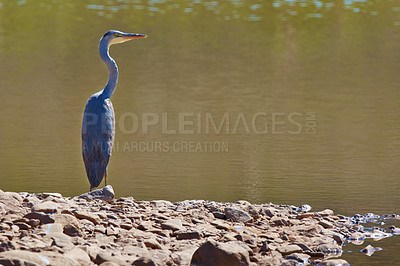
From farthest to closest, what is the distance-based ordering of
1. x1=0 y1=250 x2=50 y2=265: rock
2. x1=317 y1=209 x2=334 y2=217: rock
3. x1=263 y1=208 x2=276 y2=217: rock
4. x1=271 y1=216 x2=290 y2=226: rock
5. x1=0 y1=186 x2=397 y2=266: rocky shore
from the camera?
x1=317 y1=209 x2=334 y2=217: rock < x1=263 y1=208 x2=276 y2=217: rock < x1=271 y1=216 x2=290 y2=226: rock < x1=0 y1=186 x2=397 y2=266: rocky shore < x1=0 y1=250 x2=50 y2=265: rock

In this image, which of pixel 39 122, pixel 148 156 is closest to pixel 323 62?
pixel 39 122

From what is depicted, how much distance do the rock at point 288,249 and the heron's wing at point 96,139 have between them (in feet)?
12.2

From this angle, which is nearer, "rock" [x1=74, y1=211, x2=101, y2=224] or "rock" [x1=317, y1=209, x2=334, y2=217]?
"rock" [x1=74, y1=211, x2=101, y2=224]

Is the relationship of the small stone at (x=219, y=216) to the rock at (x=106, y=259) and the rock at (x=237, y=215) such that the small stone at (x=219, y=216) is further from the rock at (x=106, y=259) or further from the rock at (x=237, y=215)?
the rock at (x=106, y=259)

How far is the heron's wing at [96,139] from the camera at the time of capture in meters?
11.6

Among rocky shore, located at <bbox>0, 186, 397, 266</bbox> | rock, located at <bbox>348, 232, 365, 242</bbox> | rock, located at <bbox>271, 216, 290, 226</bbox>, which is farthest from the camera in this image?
rock, located at <bbox>271, 216, 290, 226</bbox>

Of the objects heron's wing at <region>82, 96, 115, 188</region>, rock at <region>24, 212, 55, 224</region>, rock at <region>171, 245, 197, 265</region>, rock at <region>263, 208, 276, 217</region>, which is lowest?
rock at <region>263, 208, 276, 217</region>

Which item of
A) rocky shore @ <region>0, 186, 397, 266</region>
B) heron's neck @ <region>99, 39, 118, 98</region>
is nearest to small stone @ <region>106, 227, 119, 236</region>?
rocky shore @ <region>0, 186, 397, 266</region>

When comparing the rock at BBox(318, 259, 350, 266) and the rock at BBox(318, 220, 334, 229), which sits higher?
the rock at BBox(318, 220, 334, 229)

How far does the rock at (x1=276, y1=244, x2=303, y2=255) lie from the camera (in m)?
8.96

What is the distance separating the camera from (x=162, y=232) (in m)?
9.02

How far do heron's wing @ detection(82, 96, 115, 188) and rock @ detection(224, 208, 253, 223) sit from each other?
2600 mm

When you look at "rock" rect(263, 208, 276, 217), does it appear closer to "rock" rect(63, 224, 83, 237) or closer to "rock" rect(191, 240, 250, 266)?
"rock" rect(191, 240, 250, 266)

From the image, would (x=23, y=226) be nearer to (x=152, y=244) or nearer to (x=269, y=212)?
(x=152, y=244)
